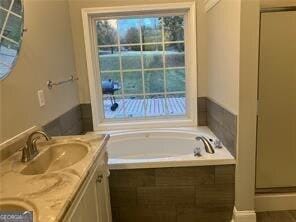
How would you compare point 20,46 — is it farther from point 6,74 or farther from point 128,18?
point 128,18

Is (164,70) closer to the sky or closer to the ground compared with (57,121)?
closer to the sky

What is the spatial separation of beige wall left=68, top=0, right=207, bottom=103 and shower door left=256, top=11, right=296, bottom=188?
822 mm

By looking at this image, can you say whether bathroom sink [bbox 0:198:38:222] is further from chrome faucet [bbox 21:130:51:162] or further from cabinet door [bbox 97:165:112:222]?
cabinet door [bbox 97:165:112:222]

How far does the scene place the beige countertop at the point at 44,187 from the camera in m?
0.91

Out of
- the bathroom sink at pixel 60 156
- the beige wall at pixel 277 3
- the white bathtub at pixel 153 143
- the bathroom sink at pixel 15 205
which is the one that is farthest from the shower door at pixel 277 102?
the bathroom sink at pixel 15 205

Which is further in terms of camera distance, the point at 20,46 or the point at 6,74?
the point at 20,46

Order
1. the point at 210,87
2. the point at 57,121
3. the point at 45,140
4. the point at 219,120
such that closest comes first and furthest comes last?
the point at 45,140 < the point at 57,121 < the point at 219,120 < the point at 210,87

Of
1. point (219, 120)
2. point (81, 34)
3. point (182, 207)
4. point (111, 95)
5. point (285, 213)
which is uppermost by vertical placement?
point (81, 34)

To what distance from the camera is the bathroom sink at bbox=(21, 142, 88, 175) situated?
152cm

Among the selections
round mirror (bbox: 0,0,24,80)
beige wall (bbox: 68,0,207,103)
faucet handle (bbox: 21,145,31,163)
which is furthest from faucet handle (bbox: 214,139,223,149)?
round mirror (bbox: 0,0,24,80)

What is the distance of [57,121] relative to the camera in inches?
93.1

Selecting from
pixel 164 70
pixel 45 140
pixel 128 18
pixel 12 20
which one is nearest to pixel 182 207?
pixel 45 140

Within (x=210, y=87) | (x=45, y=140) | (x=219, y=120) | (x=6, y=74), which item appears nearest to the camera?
(x=6, y=74)

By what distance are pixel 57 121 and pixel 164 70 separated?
56.7 inches
